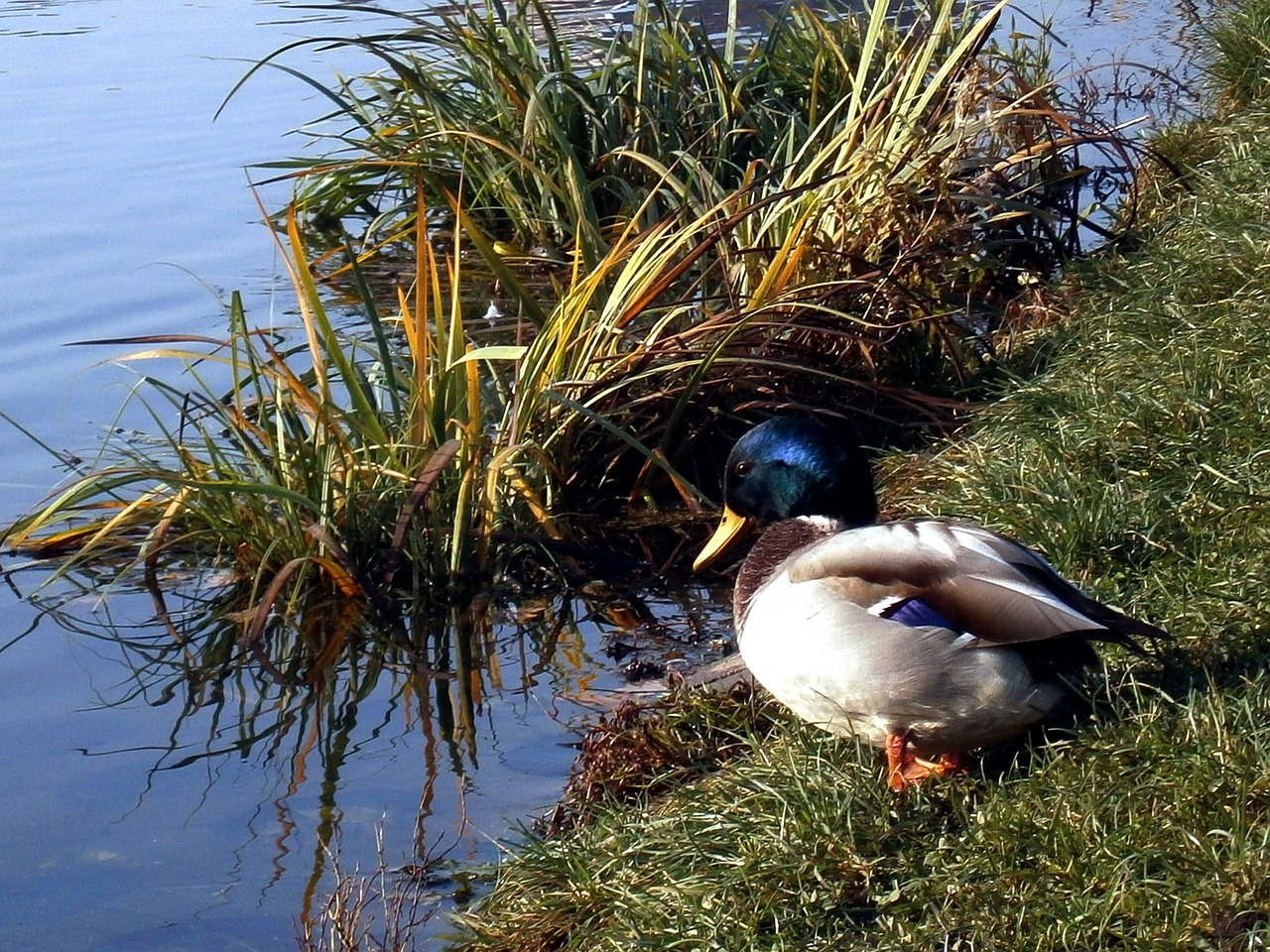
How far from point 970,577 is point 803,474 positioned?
644mm

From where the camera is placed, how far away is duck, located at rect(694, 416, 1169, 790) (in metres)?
2.61

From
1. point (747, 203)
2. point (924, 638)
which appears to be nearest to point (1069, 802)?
point (924, 638)

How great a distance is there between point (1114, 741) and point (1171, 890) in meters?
0.41

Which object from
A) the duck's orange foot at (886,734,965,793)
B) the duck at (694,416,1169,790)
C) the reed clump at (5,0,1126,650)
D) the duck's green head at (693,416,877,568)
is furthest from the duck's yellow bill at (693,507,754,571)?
the reed clump at (5,0,1126,650)

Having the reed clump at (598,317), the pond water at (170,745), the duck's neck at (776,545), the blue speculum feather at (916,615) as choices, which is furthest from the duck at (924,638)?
the reed clump at (598,317)

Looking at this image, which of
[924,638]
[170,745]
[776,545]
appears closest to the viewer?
[924,638]

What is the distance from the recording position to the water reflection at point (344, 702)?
348 cm

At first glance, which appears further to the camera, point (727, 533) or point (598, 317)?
point (598, 317)

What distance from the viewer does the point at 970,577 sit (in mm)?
2652

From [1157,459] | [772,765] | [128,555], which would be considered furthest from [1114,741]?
[128,555]

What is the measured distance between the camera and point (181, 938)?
10.2 feet

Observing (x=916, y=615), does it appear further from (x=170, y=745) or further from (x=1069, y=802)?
(x=170, y=745)

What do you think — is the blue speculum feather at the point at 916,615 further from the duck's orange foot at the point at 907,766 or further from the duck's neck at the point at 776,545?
the duck's neck at the point at 776,545

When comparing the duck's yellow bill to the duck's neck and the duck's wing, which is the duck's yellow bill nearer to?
the duck's neck
